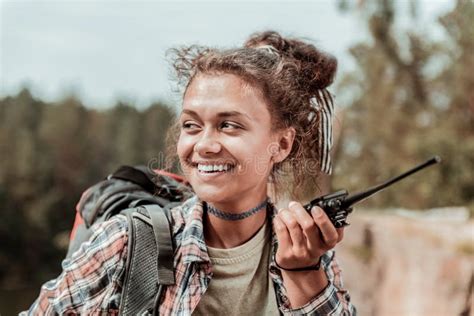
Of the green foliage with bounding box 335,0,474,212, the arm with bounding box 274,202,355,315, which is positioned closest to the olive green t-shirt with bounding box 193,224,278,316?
the arm with bounding box 274,202,355,315

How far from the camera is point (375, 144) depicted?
15.3 metres

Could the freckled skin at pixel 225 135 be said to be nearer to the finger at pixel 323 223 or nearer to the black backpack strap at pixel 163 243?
the black backpack strap at pixel 163 243

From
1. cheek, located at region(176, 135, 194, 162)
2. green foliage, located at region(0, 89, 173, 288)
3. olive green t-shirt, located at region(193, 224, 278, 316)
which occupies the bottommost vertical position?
green foliage, located at region(0, 89, 173, 288)

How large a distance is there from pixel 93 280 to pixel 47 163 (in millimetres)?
29399

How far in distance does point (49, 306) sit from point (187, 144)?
488 mm

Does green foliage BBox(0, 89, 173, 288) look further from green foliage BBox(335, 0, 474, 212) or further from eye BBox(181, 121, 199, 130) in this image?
eye BBox(181, 121, 199, 130)

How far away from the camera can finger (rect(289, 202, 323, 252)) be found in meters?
1.32

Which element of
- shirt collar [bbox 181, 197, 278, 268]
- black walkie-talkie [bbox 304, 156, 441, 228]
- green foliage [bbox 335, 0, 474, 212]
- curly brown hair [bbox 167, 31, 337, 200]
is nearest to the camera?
black walkie-talkie [bbox 304, 156, 441, 228]

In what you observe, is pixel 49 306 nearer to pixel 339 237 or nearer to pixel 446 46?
pixel 339 237

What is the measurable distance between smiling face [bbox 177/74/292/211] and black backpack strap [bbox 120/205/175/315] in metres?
0.14

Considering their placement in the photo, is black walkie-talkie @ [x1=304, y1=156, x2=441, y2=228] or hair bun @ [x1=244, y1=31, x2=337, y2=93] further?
hair bun @ [x1=244, y1=31, x2=337, y2=93]

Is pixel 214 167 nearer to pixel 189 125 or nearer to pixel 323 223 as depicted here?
pixel 189 125

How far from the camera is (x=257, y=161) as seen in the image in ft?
5.21

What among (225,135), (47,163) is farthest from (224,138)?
(47,163)
